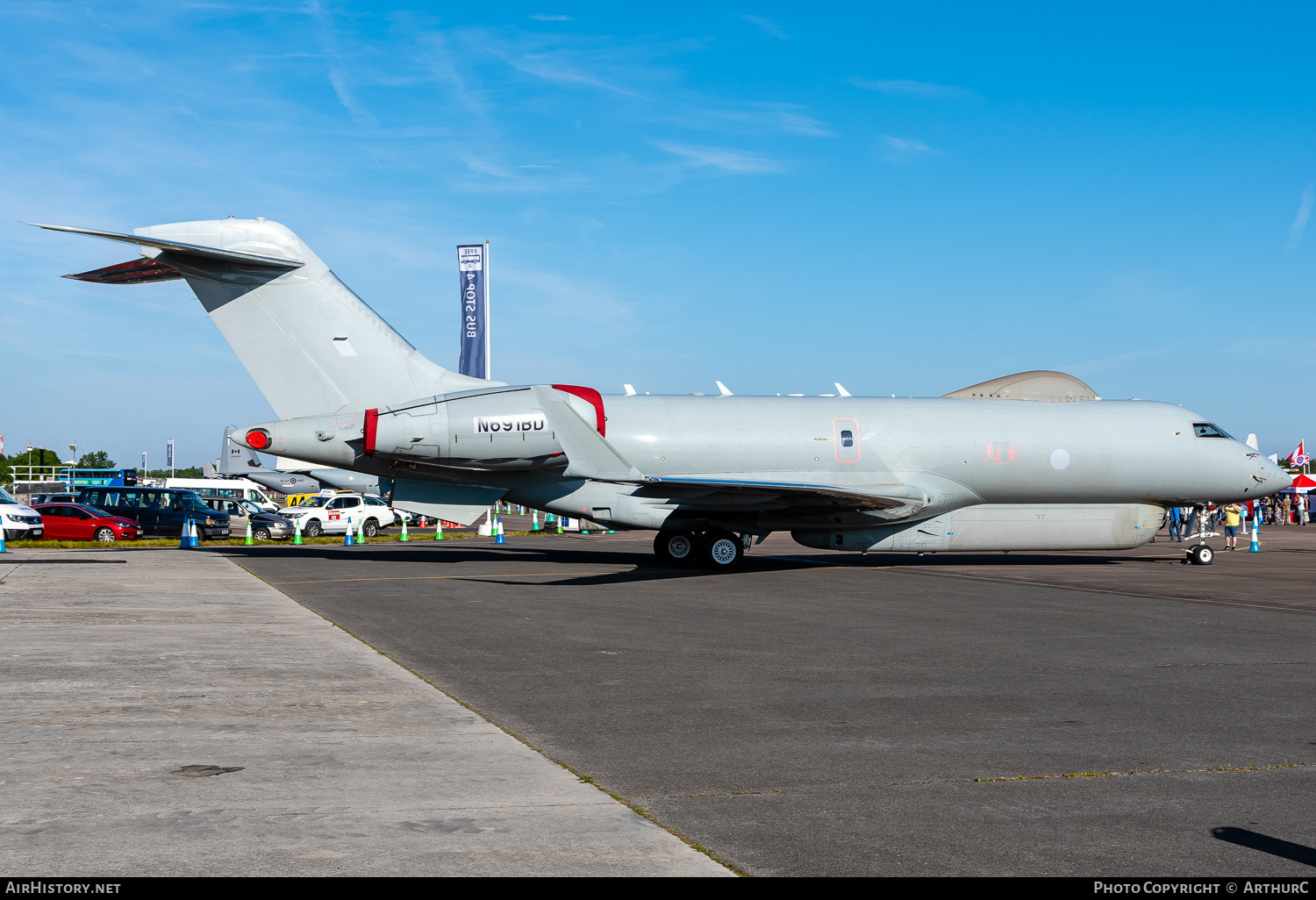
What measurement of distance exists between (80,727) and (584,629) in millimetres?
6180

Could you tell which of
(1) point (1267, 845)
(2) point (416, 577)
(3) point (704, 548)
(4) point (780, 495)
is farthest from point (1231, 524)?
(1) point (1267, 845)

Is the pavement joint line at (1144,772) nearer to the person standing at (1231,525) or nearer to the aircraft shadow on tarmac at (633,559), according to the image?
the aircraft shadow on tarmac at (633,559)

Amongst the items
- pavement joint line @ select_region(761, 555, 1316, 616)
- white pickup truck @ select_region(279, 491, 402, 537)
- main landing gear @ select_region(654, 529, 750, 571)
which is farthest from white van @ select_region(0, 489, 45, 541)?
pavement joint line @ select_region(761, 555, 1316, 616)

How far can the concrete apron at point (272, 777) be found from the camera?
4.34m

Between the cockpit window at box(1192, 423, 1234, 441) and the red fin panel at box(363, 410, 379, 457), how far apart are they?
58.9 ft

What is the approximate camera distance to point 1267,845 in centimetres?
467

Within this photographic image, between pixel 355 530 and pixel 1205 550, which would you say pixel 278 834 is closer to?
pixel 1205 550

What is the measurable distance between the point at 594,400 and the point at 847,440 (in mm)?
5446

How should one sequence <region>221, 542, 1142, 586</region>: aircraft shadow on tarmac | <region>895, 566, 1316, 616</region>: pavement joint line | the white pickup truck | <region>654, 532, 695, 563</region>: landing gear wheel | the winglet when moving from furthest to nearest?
the white pickup truck
<region>654, 532, 695, 563</region>: landing gear wheel
<region>221, 542, 1142, 586</region>: aircraft shadow on tarmac
the winglet
<region>895, 566, 1316, 616</region>: pavement joint line

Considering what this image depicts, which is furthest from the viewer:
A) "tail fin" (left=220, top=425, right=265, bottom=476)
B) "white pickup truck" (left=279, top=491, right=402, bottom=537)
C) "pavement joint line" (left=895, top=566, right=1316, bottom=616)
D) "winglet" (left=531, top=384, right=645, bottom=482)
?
"white pickup truck" (left=279, top=491, right=402, bottom=537)

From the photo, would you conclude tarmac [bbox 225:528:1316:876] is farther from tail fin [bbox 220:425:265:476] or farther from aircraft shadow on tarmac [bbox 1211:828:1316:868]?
tail fin [bbox 220:425:265:476]

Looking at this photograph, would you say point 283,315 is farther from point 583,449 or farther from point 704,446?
point 704,446

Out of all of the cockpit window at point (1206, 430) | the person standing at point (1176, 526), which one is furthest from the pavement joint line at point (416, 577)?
the person standing at point (1176, 526)

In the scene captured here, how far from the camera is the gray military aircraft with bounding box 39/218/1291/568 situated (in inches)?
812
